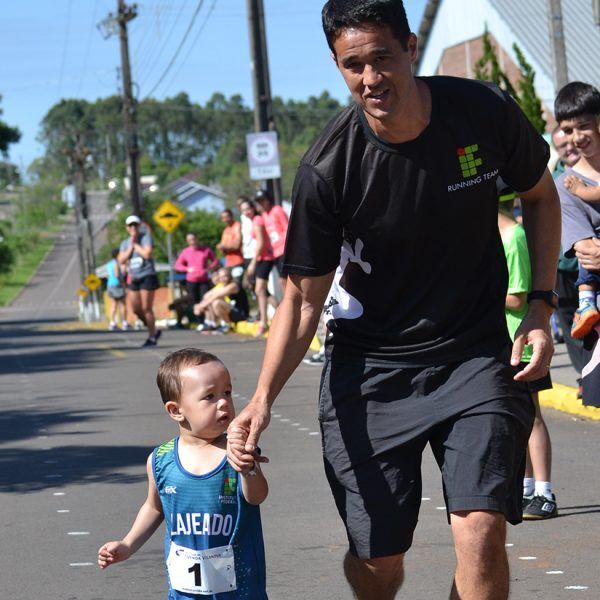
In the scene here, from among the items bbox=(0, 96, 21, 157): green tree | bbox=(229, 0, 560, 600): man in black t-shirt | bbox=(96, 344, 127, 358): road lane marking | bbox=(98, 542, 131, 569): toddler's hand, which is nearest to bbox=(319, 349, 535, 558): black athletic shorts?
bbox=(229, 0, 560, 600): man in black t-shirt

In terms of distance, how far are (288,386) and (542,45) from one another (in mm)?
24548

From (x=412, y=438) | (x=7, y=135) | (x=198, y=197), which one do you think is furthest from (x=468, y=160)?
(x=198, y=197)

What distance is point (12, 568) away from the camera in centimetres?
664

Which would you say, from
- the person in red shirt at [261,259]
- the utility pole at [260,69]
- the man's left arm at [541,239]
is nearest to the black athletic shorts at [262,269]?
the person in red shirt at [261,259]

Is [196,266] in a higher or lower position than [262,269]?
lower

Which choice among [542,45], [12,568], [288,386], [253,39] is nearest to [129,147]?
[542,45]

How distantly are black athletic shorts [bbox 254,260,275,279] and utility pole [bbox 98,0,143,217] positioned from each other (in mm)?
19419

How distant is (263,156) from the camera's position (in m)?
24.8

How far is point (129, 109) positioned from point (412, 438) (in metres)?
42.4

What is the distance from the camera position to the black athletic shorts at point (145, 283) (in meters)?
21.2

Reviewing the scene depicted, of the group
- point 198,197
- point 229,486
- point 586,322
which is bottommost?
point 198,197

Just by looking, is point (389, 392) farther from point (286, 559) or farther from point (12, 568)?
point (12, 568)

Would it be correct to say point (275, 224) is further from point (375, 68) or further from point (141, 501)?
point (375, 68)

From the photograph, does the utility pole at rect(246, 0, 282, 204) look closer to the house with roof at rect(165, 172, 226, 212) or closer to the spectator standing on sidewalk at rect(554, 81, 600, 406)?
the spectator standing on sidewalk at rect(554, 81, 600, 406)
